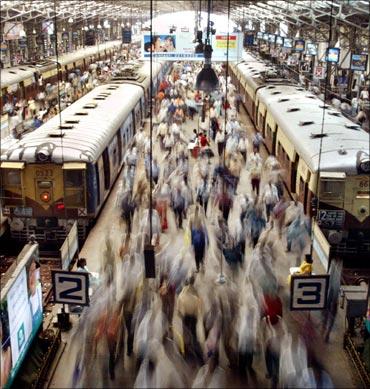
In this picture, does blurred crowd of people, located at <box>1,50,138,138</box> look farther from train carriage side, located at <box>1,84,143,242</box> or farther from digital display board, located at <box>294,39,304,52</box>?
digital display board, located at <box>294,39,304,52</box>

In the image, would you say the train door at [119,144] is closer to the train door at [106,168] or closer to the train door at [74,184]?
the train door at [106,168]

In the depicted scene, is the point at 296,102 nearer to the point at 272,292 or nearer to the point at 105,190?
the point at 105,190

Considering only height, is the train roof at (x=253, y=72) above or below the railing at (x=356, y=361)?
above

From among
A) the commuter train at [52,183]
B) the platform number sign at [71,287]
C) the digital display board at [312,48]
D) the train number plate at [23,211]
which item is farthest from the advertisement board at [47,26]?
the platform number sign at [71,287]

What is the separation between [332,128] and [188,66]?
2938 cm

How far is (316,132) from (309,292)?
275 inches

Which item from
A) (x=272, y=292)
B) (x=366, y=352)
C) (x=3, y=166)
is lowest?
(x=366, y=352)

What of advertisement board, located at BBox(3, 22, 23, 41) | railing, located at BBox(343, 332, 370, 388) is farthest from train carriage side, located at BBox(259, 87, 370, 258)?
advertisement board, located at BBox(3, 22, 23, 41)

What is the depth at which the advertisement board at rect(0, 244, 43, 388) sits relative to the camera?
716 cm

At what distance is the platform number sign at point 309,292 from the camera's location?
Result: 24.8 feet

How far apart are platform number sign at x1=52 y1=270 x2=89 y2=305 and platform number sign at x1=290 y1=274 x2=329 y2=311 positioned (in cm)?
273

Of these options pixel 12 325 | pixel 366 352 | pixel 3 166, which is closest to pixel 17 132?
pixel 3 166

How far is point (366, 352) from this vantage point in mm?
8312

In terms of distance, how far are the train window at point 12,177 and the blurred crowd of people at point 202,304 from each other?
2.20 meters
